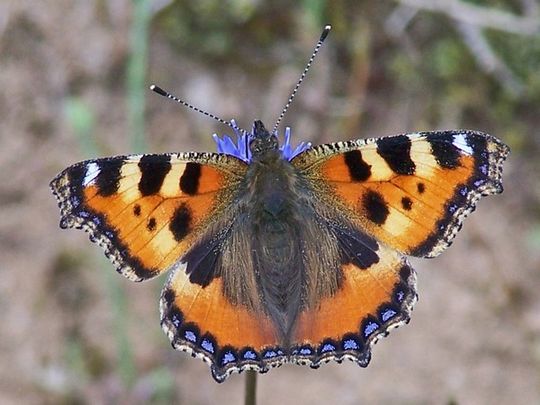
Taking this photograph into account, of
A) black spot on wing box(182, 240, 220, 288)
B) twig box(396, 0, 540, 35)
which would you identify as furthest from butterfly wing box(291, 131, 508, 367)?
twig box(396, 0, 540, 35)

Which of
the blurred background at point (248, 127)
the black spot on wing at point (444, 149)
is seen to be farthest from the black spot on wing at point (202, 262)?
the blurred background at point (248, 127)

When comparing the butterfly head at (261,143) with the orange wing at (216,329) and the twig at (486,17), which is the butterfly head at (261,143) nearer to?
the orange wing at (216,329)

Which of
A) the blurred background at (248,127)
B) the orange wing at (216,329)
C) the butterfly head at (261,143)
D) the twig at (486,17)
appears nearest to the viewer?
the orange wing at (216,329)

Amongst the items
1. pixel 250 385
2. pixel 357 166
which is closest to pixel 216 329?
pixel 250 385

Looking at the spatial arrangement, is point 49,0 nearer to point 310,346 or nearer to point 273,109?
point 273,109

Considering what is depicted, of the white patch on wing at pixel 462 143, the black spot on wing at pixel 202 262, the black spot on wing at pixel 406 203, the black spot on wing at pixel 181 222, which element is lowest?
the black spot on wing at pixel 202 262

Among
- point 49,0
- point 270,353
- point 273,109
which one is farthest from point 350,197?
point 49,0

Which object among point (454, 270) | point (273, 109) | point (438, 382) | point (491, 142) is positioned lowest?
point (438, 382)

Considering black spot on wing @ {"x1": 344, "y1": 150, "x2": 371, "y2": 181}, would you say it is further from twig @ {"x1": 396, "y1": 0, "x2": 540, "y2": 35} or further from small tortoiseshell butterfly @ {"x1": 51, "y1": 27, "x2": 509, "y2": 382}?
twig @ {"x1": 396, "y1": 0, "x2": 540, "y2": 35}
